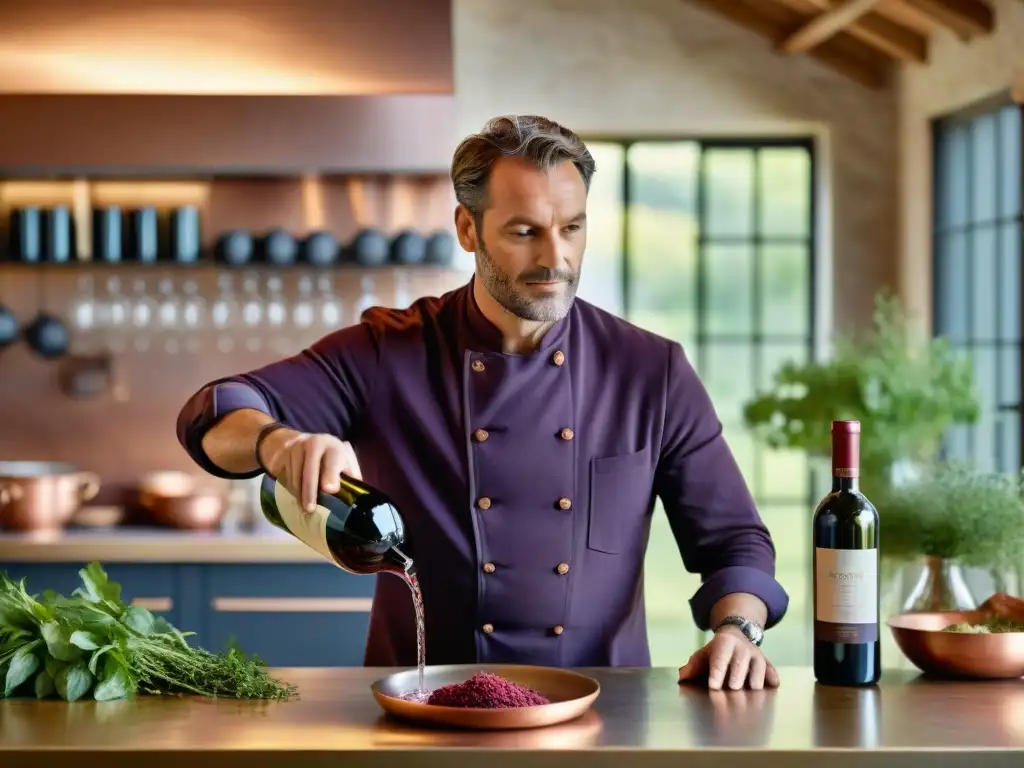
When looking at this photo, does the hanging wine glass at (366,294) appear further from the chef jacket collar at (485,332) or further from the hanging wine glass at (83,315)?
the chef jacket collar at (485,332)

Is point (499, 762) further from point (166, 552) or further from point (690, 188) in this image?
point (690, 188)

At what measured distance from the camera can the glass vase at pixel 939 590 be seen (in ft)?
7.61

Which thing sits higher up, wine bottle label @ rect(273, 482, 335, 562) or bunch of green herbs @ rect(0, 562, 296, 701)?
wine bottle label @ rect(273, 482, 335, 562)

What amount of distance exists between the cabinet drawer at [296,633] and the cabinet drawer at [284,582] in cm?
7

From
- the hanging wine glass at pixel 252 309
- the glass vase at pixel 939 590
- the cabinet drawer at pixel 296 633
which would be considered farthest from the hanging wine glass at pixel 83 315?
the glass vase at pixel 939 590

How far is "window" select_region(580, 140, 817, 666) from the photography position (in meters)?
6.12

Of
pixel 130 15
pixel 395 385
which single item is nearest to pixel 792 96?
pixel 130 15

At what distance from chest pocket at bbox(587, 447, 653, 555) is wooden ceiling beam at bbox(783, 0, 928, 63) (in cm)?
382

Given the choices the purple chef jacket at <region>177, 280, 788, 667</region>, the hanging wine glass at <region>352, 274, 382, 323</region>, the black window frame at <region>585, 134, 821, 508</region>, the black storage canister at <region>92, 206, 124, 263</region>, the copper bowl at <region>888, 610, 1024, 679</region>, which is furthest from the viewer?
the black window frame at <region>585, 134, 821, 508</region>

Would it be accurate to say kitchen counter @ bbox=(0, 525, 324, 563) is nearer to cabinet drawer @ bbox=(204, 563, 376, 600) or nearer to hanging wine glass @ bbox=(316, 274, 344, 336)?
cabinet drawer @ bbox=(204, 563, 376, 600)

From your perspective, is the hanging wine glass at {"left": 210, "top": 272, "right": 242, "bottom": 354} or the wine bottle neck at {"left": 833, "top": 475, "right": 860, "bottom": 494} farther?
the hanging wine glass at {"left": 210, "top": 272, "right": 242, "bottom": 354}

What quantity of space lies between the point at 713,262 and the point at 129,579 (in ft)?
9.96

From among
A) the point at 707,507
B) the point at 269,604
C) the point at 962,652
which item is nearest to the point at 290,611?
the point at 269,604

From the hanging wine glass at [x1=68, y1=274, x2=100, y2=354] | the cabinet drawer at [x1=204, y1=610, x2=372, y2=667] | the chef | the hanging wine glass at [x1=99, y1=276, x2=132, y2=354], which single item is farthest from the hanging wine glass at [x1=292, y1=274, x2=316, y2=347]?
the chef
